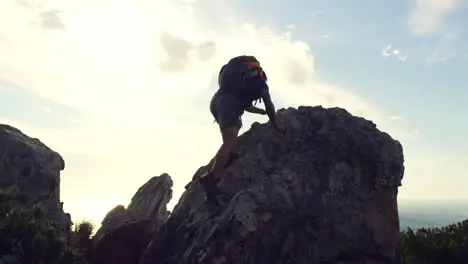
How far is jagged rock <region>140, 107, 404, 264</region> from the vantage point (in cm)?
1092

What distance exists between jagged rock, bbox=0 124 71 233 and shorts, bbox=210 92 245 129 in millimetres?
8850

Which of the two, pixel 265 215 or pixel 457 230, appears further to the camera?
pixel 457 230

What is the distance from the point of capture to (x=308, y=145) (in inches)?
508

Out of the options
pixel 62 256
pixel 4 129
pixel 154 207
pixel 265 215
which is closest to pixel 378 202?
pixel 265 215

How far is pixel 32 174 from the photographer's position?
18.5m

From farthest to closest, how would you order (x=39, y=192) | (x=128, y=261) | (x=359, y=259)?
(x=39, y=192) < (x=128, y=261) < (x=359, y=259)

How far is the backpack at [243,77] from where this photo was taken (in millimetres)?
12633

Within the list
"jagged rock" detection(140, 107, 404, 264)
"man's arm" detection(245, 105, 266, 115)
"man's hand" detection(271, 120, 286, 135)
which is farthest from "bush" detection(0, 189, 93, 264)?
"man's hand" detection(271, 120, 286, 135)

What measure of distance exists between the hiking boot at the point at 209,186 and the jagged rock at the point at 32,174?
7.92 m

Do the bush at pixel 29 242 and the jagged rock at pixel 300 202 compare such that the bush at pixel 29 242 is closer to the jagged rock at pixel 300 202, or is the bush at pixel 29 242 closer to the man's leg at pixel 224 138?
the jagged rock at pixel 300 202

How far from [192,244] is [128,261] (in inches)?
186

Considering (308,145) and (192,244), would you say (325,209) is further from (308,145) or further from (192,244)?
(192,244)

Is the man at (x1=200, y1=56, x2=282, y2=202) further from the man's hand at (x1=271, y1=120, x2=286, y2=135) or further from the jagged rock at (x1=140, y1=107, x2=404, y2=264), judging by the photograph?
the jagged rock at (x1=140, y1=107, x2=404, y2=264)

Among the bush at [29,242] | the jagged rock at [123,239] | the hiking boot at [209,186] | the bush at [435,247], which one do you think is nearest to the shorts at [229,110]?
the hiking boot at [209,186]
